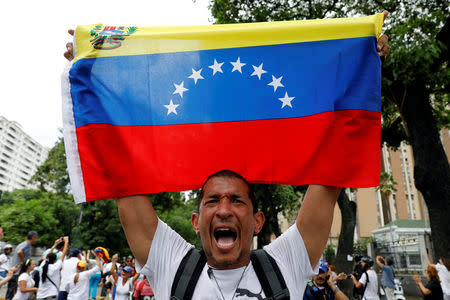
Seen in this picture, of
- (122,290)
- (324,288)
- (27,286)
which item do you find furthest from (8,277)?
(324,288)

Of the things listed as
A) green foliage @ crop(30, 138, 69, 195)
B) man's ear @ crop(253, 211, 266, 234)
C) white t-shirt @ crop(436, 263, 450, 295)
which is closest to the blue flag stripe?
man's ear @ crop(253, 211, 266, 234)

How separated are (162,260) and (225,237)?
0.43m

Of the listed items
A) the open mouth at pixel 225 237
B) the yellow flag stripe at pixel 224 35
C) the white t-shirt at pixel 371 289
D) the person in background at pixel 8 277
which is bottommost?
the white t-shirt at pixel 371 289

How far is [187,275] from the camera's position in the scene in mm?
2115

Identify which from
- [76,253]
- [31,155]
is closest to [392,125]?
[76,253]

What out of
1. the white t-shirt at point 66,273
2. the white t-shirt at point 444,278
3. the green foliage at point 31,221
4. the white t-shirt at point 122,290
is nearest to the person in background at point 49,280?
the white t-shirt at point 66,273

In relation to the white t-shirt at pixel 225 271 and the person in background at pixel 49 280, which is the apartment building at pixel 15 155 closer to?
the person in background at pixel 49 280

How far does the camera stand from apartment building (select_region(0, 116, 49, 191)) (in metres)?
140

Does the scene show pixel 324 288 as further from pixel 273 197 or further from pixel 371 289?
pixel 273 197

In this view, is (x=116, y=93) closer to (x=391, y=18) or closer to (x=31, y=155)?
(x=391, y=18)

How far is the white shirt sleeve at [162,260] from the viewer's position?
2191 mm

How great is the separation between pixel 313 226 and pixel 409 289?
1867 cm

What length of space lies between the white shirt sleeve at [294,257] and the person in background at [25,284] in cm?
814

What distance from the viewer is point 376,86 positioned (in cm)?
271
